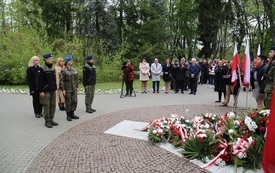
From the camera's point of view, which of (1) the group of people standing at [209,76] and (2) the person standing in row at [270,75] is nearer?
(2) the person standing in row at [270,75]

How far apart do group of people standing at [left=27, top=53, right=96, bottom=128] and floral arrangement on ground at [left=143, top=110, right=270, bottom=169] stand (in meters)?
3.30

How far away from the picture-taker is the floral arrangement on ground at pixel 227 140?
522cm

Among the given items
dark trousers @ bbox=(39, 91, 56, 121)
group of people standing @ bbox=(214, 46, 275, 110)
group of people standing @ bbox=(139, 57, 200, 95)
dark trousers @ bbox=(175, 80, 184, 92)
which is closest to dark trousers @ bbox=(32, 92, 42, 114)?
dark trousers @ bbox=(39, 91, 56, 121)

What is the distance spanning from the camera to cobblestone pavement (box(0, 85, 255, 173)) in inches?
214

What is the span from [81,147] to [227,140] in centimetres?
300

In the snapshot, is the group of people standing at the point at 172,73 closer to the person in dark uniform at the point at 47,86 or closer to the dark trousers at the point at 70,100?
the dark trousers at the point at 70,100

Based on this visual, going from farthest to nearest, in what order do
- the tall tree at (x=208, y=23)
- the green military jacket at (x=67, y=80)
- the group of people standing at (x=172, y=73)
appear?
the tall tree at (x=208, y=23) → the group of people standing at (x=172, y=73) → the green military jacket at (x=67, y=80)

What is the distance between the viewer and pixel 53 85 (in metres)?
8.55

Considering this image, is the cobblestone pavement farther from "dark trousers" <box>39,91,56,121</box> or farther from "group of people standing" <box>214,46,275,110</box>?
"group of people standing" <box>214,46,275,110</box>

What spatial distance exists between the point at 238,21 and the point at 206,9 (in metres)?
4.28

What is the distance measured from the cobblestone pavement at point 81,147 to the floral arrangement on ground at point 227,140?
0.36m

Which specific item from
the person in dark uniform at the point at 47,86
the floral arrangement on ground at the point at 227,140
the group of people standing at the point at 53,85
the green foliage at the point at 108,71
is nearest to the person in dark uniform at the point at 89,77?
the group of people standing at the point at 53,85

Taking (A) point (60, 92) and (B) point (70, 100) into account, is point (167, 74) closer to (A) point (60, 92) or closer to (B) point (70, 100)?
(A) point (60, 92)


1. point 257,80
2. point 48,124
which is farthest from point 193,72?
point 48,124
